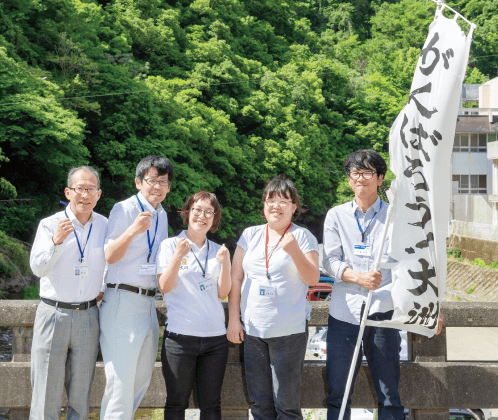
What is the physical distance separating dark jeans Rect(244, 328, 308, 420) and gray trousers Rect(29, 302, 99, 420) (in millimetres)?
1008

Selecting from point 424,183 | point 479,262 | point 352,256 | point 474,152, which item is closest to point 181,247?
point 352,256

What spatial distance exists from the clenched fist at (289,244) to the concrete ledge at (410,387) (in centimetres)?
123

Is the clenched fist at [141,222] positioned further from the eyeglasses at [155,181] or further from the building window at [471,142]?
the building window at [471,142]

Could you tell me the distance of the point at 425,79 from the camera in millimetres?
3525

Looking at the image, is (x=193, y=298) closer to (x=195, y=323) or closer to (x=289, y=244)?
(x=195, y=323)

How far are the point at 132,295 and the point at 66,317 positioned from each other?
1.36 ft

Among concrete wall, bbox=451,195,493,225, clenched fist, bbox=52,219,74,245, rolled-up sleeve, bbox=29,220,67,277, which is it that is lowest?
rolled-up sleeve, bbox=29,220,67,277

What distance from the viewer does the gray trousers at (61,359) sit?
343 cm

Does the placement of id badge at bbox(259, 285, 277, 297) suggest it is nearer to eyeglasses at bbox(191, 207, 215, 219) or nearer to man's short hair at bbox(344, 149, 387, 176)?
eyeglasses at bbox(191, 207, 215, 219)

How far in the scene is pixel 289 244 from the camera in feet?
10.9

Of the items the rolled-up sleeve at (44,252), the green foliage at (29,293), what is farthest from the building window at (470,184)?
the rolled-up sleeve at (44,252)

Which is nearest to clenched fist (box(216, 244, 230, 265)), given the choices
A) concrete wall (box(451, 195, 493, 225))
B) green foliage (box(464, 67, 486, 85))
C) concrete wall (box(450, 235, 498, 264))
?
concrete wall (box(450, 235, 498, 264))

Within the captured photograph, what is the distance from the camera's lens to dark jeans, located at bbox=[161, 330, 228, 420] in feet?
11.3

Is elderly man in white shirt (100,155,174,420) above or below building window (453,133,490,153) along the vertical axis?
below
